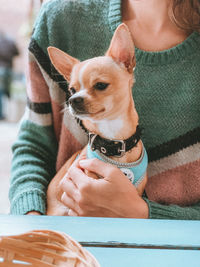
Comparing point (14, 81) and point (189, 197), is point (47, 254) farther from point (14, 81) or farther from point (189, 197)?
point (14, 81)

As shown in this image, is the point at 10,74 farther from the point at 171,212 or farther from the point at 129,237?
the point at 129,237

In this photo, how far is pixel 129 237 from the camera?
1.39 feet

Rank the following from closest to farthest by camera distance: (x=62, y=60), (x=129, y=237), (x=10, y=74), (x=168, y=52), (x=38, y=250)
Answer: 1. (x=38, y=250)
2. (x=129, y=237)
3. (x=62, y=60)
4. (x=168, y=52)
5. (x=10, y=74)

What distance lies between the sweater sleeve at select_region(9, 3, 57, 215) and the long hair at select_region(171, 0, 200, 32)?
294mm

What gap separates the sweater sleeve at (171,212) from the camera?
586mm

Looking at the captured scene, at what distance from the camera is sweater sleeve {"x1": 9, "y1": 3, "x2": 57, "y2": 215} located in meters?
0.65

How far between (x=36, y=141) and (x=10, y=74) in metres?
1.17

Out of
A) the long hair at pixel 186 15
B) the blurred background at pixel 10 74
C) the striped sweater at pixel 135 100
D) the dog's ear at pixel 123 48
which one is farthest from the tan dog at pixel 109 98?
the blurred background at pixel 10 74

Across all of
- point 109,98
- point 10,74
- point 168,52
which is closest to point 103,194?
point 109,98

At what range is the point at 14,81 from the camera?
1596mm

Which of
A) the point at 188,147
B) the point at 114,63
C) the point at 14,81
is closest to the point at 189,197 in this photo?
the point at 188,147

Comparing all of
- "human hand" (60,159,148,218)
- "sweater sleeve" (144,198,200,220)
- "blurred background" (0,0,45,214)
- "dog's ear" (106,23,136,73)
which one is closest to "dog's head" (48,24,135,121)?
"dog's ear" (106,23,136,73)

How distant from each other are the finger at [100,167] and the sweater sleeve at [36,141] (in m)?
0.14

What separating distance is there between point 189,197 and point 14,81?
1212 millimetres
